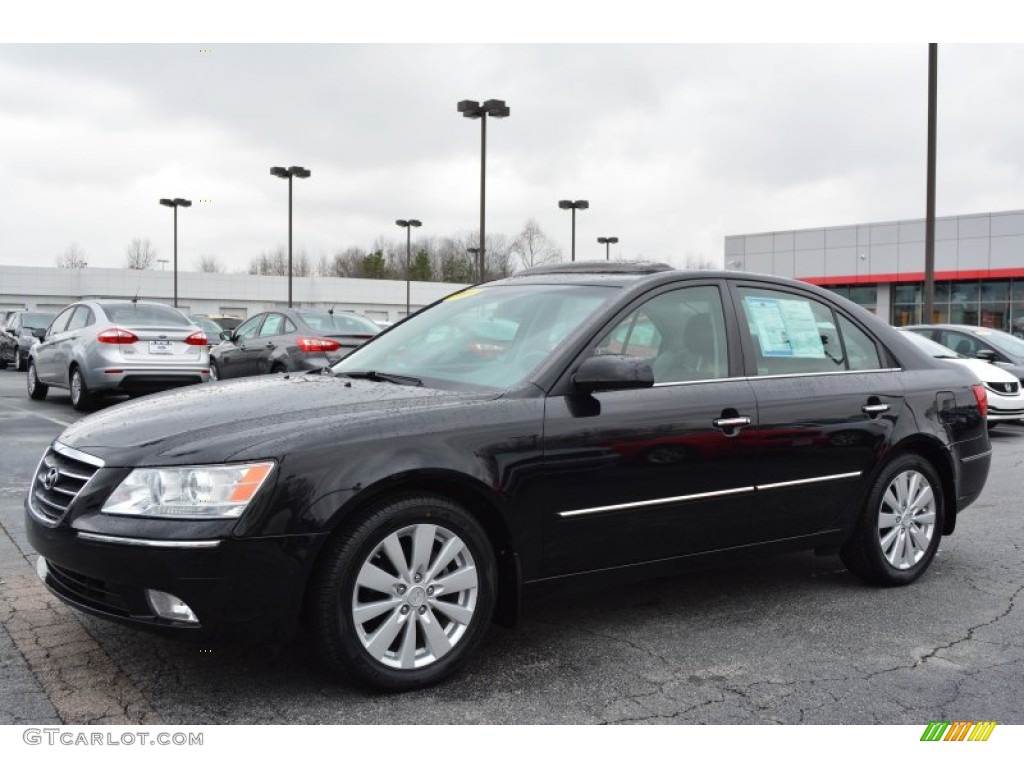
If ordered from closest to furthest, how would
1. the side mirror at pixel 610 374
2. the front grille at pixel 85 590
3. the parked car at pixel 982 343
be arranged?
the front grille at pixel 85 590
the side mirror at pixel 610 374
the parked car at pixel 982 343

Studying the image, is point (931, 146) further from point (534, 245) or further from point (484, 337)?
point (534, 245)

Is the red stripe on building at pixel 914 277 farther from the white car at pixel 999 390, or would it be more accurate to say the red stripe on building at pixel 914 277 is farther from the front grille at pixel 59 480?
the front grille at pixel 59 480

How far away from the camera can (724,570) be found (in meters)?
5.50

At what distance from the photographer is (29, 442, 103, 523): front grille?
11.7ft

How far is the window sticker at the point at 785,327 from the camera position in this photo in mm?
4832

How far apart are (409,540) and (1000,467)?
7941mm

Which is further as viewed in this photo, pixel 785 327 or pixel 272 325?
pixel 272 325

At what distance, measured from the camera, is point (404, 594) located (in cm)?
358

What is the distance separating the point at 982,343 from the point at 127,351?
454 inches

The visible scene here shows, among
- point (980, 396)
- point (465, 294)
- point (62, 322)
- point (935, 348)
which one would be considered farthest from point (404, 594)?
point (62, 322)

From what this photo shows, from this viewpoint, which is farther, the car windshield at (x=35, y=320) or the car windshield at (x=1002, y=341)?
the car windshield at (x=35, y=320)

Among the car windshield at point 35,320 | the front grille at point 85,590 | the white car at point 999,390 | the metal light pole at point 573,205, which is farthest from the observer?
the metal light pole at point 573,205

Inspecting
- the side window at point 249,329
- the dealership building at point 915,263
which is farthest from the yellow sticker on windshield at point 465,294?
the dealership building at point 915,263

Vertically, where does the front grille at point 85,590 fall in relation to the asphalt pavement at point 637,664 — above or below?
above
